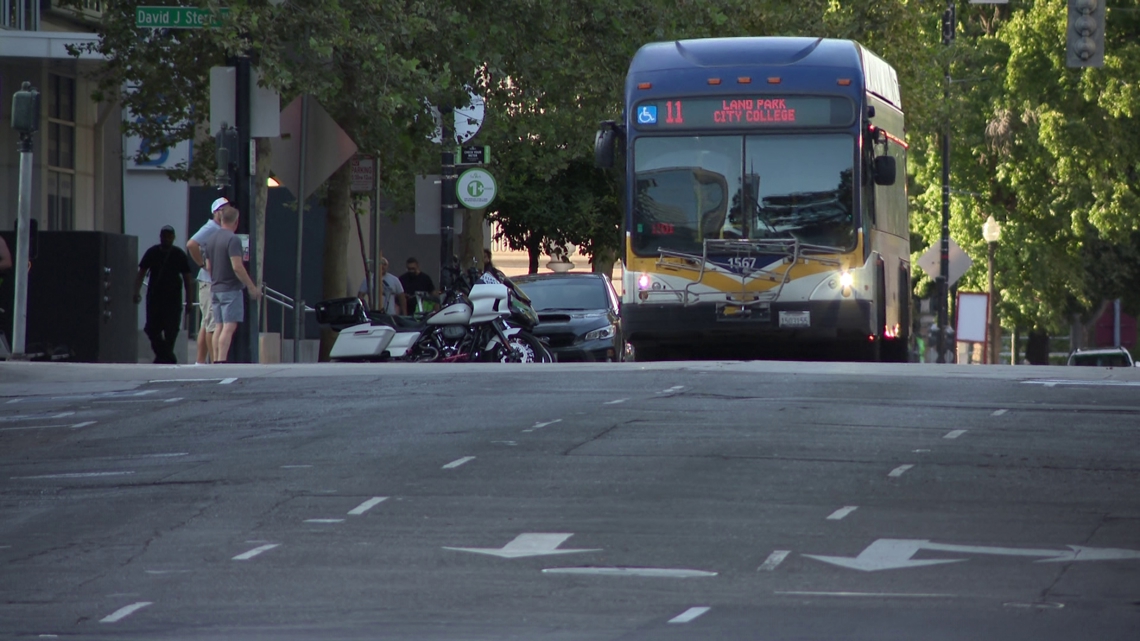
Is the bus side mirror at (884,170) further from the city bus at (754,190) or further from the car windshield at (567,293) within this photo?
the car windshield at (567,293)

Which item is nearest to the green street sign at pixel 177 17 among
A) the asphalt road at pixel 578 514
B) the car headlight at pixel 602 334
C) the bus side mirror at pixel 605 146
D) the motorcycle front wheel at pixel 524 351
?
the bus side mirror at pixel 605 146

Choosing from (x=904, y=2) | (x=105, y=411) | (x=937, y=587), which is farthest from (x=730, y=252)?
(x=904, y=2)

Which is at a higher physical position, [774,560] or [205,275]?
[205,275]

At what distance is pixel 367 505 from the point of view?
9.85 metres

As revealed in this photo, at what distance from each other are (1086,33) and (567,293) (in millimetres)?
7057

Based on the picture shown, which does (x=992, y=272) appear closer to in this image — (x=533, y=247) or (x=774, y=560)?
(x=533, y=247)

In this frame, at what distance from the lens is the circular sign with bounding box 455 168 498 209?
2908 centimetres

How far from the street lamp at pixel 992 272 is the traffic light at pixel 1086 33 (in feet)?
72.1

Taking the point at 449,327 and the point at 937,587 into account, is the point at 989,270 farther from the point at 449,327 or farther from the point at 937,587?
the point at 937,587

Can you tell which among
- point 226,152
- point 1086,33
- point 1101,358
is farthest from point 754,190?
point 1101,358

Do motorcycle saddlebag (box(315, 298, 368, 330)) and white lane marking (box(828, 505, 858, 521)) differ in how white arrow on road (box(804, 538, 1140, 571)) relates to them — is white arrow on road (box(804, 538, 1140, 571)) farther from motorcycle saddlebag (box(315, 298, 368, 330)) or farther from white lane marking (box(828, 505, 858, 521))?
motorcycle saddlebag (box(315, 298, 368, 330))

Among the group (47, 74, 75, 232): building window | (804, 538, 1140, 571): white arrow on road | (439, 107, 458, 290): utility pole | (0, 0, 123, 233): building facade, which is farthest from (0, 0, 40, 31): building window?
(804, 538, 1140, 571): white arrow on road

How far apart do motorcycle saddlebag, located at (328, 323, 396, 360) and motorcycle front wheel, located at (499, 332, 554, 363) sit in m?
1.19

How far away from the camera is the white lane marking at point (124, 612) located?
24.5 feet
